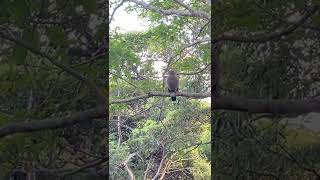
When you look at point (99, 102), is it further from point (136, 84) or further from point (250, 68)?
point (136, 84)

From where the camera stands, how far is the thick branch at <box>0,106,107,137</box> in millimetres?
1592

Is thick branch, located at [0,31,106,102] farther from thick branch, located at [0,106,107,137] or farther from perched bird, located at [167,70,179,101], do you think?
perched bird, located at [167,70,179,101]

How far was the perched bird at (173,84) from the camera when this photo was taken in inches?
102

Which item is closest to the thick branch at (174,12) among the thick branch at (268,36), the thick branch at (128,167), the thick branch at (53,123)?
the thick branch at (128,167)

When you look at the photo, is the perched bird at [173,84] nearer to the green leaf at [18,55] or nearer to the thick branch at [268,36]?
the thick branch at [268,36]

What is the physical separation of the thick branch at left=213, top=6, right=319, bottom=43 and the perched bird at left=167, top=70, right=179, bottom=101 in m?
0.98

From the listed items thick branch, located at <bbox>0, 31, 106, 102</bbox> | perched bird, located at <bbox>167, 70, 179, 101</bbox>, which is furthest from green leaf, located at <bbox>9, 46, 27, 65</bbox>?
perched bird, located at <bbox>167, 70, 179, 101</bbox>

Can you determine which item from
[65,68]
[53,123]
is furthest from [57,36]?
[53,123]

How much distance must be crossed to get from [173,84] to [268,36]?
1.04m

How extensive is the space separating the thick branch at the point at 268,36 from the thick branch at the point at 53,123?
510 millimetres

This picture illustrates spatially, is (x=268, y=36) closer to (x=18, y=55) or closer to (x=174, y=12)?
(x=18, y=55)

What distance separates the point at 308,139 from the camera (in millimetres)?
1604

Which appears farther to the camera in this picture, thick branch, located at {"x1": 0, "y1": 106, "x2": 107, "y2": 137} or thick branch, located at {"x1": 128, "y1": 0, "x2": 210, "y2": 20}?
thick branch, located at {"x1": 128, "y1": 0, "x2": 210, "y2": 20}

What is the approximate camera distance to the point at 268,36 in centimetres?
162
